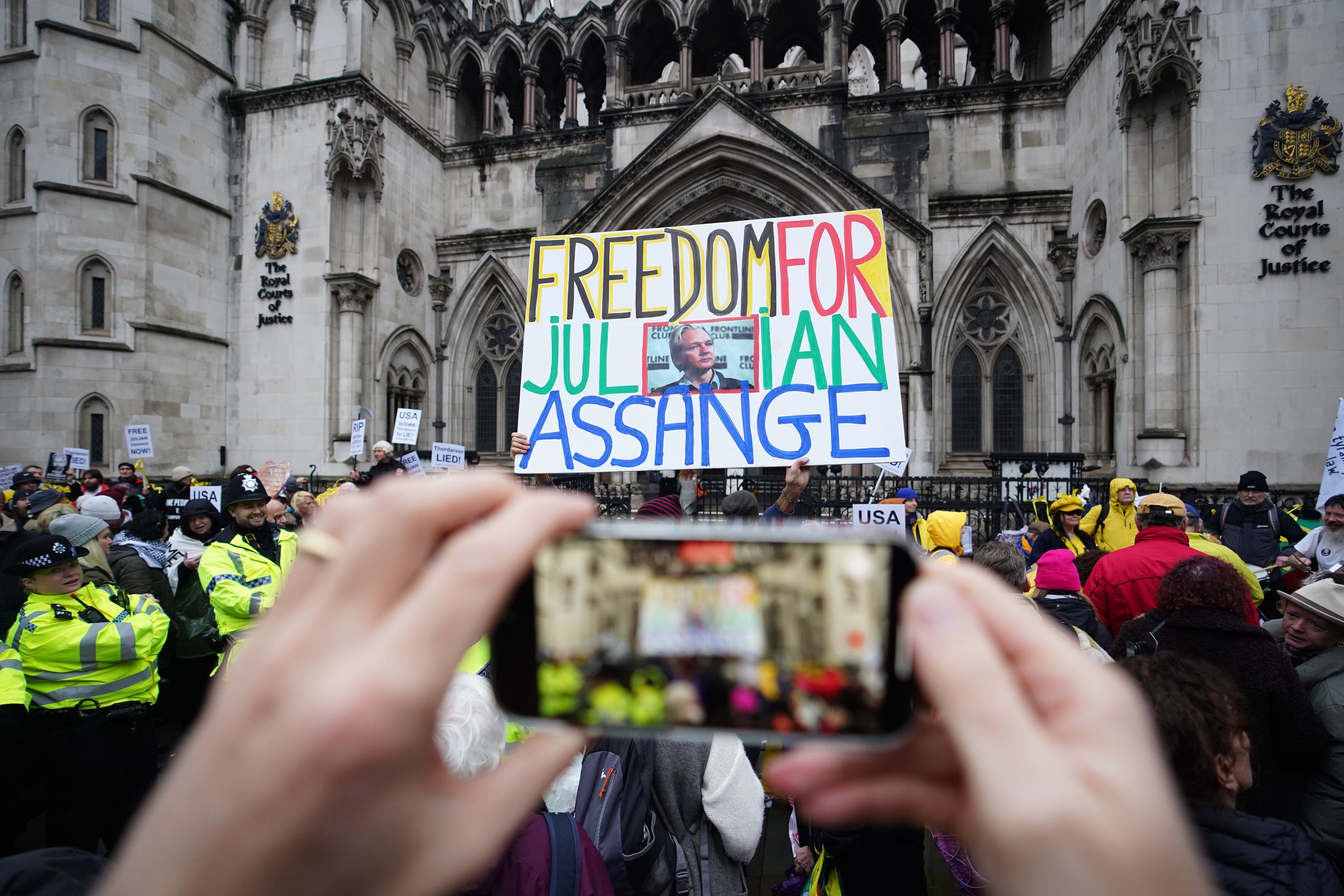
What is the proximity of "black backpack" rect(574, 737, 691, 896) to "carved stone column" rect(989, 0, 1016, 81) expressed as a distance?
17234 millimetres

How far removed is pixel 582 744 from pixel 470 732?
2.77 feet

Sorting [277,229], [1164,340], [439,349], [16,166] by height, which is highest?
[16,166]

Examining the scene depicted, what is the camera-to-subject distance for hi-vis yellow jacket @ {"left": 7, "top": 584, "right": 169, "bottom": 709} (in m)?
3.08

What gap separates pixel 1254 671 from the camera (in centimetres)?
235

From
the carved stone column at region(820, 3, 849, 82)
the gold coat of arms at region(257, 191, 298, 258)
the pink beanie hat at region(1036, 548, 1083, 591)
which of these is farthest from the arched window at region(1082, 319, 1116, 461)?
the gold coat of arms at region(257, 191, 298, 258)

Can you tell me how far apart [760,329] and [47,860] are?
371cm

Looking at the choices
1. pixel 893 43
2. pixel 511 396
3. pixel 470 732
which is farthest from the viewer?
pixel 511 396

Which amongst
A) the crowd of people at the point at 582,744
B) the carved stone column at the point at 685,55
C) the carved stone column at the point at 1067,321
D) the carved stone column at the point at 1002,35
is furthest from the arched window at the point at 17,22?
the carved stone column at the point at 1067,321

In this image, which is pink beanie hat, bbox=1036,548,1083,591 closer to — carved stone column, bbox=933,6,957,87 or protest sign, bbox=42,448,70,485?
protest sign, bbox=42,448,70,485

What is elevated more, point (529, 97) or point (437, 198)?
point (529, 97)

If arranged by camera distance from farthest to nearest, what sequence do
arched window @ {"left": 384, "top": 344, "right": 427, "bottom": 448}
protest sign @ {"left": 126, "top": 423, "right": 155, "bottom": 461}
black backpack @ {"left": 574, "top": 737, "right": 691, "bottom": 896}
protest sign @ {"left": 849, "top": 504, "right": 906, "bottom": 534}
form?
arched window @ {"left": 384, "top": 344, "right": 427, "bottom": 448}, protest sign @ {"left": 126, "top": 423, "right": 155, "bottom": 461}, protest sign @ {"left": 849, "top": 504, "right": 906, "bottom": 534}, black backpack @ {"left": 574, "top": 737, "right": 691, "bottom": 896}

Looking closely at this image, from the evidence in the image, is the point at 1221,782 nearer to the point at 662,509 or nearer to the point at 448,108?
the point at 662,509

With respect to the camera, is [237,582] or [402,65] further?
[402,65]

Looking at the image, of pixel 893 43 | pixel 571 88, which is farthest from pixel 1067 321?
pixel 571 88
